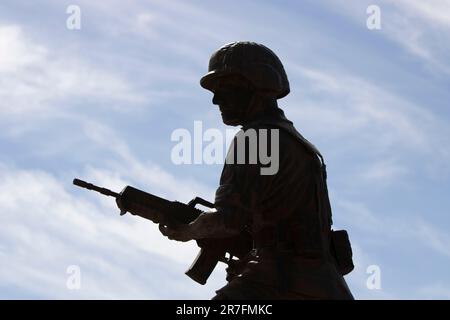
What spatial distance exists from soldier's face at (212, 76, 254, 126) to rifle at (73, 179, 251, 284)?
925 mm

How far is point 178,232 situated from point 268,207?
92cm

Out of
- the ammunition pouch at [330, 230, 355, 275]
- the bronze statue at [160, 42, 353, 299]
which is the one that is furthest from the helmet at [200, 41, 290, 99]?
the ammunition pouch at [330, 230, 355, 275]

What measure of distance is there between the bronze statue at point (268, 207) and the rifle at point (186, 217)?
86 millimetres

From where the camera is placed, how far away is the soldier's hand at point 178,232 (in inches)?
519

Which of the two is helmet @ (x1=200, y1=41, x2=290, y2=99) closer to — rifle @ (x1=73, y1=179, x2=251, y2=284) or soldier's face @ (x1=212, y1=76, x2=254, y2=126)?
soldier's face @ (x1=212, y1=76, x2=254, y2=126)

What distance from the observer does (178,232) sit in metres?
13.3

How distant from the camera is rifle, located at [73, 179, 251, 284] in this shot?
44.7ft

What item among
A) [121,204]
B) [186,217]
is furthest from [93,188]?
[186,217]

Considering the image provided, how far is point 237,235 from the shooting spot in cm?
1378

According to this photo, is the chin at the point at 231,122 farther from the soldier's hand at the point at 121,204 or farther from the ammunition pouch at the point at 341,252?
the ammunition pouch at the point at 341,252

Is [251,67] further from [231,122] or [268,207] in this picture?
[268,207]

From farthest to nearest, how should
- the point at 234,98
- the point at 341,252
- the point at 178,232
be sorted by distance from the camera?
the point at 234,98 < the point at 341,252 < the point at 178,232
